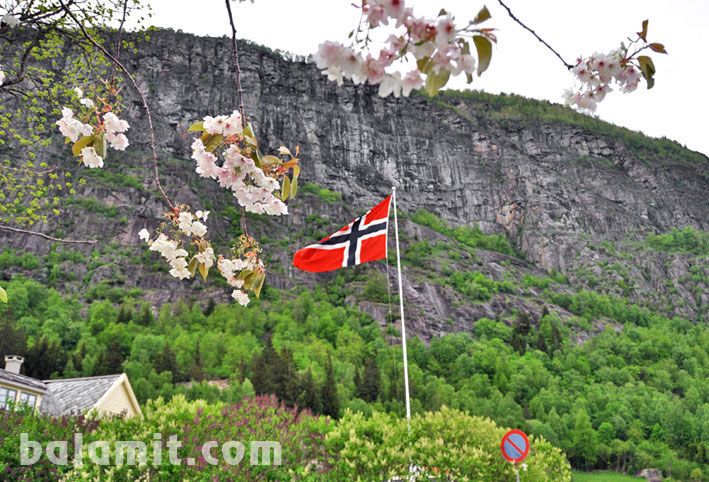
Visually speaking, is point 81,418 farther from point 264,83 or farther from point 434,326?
point 264,83

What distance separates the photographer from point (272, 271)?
105625 millimetres

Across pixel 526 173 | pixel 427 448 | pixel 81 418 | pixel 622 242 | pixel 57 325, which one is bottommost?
pixel 427 448

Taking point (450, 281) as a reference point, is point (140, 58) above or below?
above

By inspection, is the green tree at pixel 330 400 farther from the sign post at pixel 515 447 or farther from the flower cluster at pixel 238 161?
the flower cluster at pixel 238 161

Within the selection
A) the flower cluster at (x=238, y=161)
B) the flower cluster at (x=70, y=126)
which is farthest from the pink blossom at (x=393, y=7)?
the flower cluster at (x=70, y=126)

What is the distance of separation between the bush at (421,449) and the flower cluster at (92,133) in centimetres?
909

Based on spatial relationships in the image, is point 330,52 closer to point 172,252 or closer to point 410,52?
point 410,52

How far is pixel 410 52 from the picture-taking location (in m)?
2.06

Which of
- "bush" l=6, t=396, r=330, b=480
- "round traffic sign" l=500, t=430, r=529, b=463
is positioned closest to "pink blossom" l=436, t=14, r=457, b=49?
"bush" l=6, t=396, r=330, b=480

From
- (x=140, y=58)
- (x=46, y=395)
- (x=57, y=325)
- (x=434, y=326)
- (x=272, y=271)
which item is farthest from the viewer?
(x=140, y=58)

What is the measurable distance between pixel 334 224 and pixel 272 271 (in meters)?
18.5

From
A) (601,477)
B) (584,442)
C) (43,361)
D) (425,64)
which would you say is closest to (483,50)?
(425,64)

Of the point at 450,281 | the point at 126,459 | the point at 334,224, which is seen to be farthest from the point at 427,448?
the point at 334,224

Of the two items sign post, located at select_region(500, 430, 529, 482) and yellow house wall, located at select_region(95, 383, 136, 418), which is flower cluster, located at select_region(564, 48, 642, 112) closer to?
sign post, located at select_region(500, 430, 529, 482)
